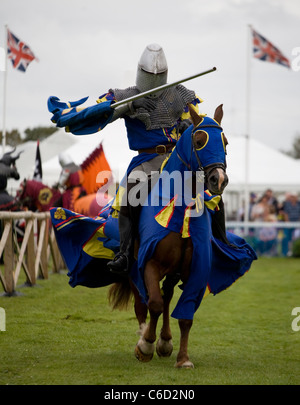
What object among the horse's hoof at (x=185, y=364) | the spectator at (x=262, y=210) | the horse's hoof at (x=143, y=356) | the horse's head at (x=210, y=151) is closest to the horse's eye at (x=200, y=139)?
the horse's head at (x=210, y=151)

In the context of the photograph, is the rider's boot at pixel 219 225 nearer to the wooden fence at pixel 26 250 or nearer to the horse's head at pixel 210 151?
the horse's head at pixel 210 151

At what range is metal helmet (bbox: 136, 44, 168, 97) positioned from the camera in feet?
20.2

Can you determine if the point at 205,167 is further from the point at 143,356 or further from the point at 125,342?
the point at 125,342

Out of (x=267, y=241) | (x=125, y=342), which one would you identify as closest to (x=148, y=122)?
(x=125, y=342)

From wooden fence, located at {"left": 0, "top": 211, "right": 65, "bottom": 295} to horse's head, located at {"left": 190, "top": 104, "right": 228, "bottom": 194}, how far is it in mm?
4615

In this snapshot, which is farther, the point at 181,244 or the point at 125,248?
the point at 125,248

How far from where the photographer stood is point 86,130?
20.2 feet

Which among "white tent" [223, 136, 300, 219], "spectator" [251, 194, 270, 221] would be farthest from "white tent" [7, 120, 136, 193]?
"spectator" [251, 194, 270, 221]

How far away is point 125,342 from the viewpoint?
7.04 m

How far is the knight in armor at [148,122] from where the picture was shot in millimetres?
6035

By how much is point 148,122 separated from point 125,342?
2.36 metres

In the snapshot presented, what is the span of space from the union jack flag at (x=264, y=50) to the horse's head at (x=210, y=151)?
15727 mm
